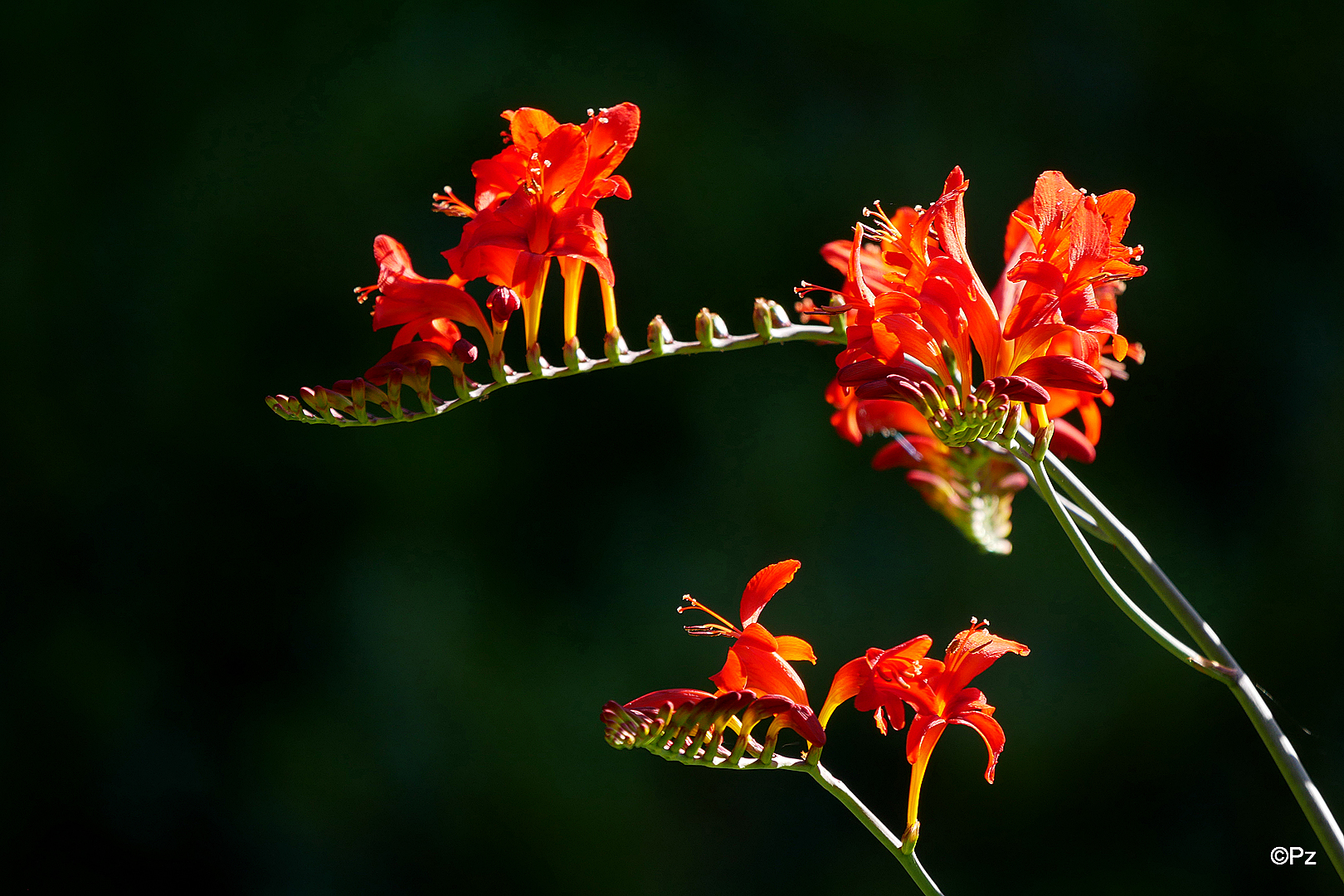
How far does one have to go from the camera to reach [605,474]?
1.57m

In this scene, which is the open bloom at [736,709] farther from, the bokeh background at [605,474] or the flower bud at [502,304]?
the bokeh background at [605,474]

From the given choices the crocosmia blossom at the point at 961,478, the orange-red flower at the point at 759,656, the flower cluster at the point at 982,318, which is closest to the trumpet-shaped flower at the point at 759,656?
the orange-red flower at the point at 759,656

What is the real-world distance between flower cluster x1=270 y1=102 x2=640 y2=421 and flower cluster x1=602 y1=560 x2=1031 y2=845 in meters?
0.19

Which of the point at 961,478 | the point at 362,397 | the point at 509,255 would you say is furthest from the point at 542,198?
the point at 961,478

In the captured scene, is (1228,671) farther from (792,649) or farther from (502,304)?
(502,304)

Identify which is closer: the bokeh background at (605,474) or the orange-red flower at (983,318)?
the orange-red flower at (983,318)

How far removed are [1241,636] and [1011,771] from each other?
0.38 metres

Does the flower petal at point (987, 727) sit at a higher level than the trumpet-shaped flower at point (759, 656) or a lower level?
lower

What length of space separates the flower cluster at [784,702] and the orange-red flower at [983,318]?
11 cm

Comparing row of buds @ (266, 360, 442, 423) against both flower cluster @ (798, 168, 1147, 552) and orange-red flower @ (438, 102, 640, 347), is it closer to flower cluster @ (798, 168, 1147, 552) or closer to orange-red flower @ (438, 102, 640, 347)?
orange-red flower @ (438, 102, 640, 347)

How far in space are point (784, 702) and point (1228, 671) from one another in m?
0.24

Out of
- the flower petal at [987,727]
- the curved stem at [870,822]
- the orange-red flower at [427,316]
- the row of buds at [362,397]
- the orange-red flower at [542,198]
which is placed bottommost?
the curved stem at [870,822]

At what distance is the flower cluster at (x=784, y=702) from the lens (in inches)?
18.6

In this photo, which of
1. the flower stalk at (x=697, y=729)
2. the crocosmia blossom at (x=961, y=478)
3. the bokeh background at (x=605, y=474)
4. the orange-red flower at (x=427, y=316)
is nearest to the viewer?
the flower stalk at (x=697, y=729)
